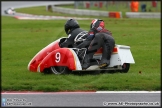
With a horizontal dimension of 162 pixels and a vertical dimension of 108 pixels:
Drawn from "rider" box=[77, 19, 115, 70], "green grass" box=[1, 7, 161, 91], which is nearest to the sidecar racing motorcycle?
"rider" box=[77, 19, 115, 70]

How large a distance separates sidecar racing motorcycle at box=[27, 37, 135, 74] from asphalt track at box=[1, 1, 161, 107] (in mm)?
2054

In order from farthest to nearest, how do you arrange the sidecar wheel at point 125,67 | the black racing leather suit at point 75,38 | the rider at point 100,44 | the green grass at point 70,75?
the black racing leather suit at point 75,38, the sidecar wheel at point 125,67, the rider at point 100,44, the green grass at point 70,75

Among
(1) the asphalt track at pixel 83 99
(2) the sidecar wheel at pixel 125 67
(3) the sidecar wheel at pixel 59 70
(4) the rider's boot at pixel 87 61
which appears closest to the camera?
(1) the asphalt track at pixel 83 99

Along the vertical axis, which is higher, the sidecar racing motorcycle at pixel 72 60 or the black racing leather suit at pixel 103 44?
the black racing leather suit at pixel 103 44

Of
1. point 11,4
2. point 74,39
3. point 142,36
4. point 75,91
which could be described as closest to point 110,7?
point 11,4

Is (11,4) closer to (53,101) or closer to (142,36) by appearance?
(142,36)

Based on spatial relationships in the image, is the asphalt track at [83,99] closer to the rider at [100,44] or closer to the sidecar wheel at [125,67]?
the rider at [100,44]

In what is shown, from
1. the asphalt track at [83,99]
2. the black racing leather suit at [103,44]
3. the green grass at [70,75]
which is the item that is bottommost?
the asphalt track at [83,99]

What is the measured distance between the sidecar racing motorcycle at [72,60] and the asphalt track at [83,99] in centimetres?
205

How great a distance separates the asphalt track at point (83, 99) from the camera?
946cm

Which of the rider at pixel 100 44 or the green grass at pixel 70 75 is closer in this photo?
the green grass at pixel 70 75

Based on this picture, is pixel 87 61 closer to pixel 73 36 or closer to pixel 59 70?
pixel 59 70

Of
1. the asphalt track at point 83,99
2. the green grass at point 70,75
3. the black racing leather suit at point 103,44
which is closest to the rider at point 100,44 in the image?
the black racing leather suit at point 103,44

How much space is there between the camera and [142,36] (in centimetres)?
2116
